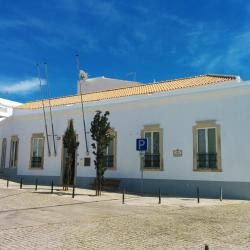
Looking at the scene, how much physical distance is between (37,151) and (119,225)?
1610cm

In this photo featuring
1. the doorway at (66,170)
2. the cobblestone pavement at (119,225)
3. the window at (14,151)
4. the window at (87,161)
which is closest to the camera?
the cobblestone pavement at (119,225)

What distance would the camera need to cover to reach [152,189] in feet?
64.5

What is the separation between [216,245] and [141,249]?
159 centimetres

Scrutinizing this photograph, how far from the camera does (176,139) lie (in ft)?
63.5

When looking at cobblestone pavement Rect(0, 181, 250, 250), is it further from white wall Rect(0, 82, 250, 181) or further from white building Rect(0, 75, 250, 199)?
white wall Rect(0, 82, 250, 181)

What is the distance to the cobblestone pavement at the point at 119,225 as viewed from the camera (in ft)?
25.3

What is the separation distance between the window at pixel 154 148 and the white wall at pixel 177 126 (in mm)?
262

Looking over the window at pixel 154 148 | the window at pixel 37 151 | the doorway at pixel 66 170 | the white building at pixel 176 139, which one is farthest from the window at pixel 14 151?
the window at pixel 154 148

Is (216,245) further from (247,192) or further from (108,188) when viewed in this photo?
(108,188)

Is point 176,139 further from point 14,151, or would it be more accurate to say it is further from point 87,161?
point 14,151

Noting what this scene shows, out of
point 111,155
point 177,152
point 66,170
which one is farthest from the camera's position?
point 66,170

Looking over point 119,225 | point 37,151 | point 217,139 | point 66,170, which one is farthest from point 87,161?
point 119,225

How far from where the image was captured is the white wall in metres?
17.6

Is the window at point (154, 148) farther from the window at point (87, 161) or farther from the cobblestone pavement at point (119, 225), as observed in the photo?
the cobblestone pavement at point (119, 225)
